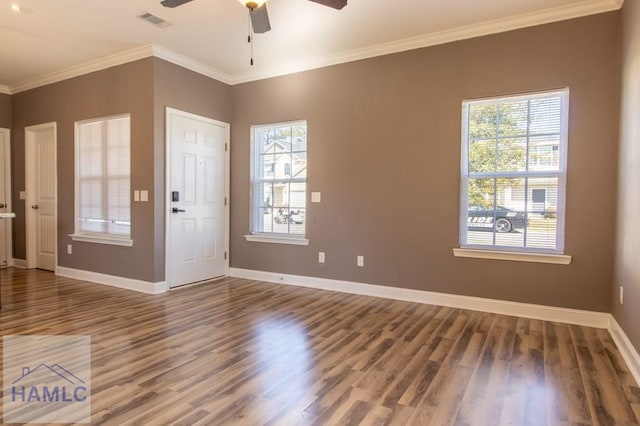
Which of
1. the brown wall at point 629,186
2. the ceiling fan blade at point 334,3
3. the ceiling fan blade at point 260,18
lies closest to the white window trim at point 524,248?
the brown wall at point 629,186

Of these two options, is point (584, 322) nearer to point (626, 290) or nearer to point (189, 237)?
point (626, 290)

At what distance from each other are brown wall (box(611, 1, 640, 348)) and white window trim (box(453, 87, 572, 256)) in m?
0.41

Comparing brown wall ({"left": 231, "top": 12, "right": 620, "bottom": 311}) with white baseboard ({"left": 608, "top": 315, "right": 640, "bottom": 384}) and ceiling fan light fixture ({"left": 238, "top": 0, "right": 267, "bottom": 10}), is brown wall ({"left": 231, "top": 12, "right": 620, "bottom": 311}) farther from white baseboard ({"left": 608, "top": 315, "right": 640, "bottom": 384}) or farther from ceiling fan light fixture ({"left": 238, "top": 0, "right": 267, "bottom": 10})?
ceiling fan light fixture ({"left": 238, "top": 0, "right": 267, "bottom": 10})

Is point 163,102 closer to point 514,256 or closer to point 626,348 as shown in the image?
point 514,256

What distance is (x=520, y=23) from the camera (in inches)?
140

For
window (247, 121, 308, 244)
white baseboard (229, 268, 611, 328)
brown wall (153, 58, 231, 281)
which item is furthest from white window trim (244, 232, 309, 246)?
brown wall (153, 58, 231, 281)

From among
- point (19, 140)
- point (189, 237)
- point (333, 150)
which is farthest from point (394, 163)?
point (19, 140)

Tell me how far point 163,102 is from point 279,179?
1654 mm

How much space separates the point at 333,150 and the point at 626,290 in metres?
3.05

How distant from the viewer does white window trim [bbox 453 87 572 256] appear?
11.3ft

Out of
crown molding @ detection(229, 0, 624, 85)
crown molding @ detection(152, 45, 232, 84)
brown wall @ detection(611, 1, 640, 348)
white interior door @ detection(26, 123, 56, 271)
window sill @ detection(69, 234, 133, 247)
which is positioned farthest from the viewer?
white interior door @ detection(26, 123, 56, 271)

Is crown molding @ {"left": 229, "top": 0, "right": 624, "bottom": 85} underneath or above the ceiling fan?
above

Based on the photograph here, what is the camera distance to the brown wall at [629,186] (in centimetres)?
254

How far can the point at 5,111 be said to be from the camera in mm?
5887
